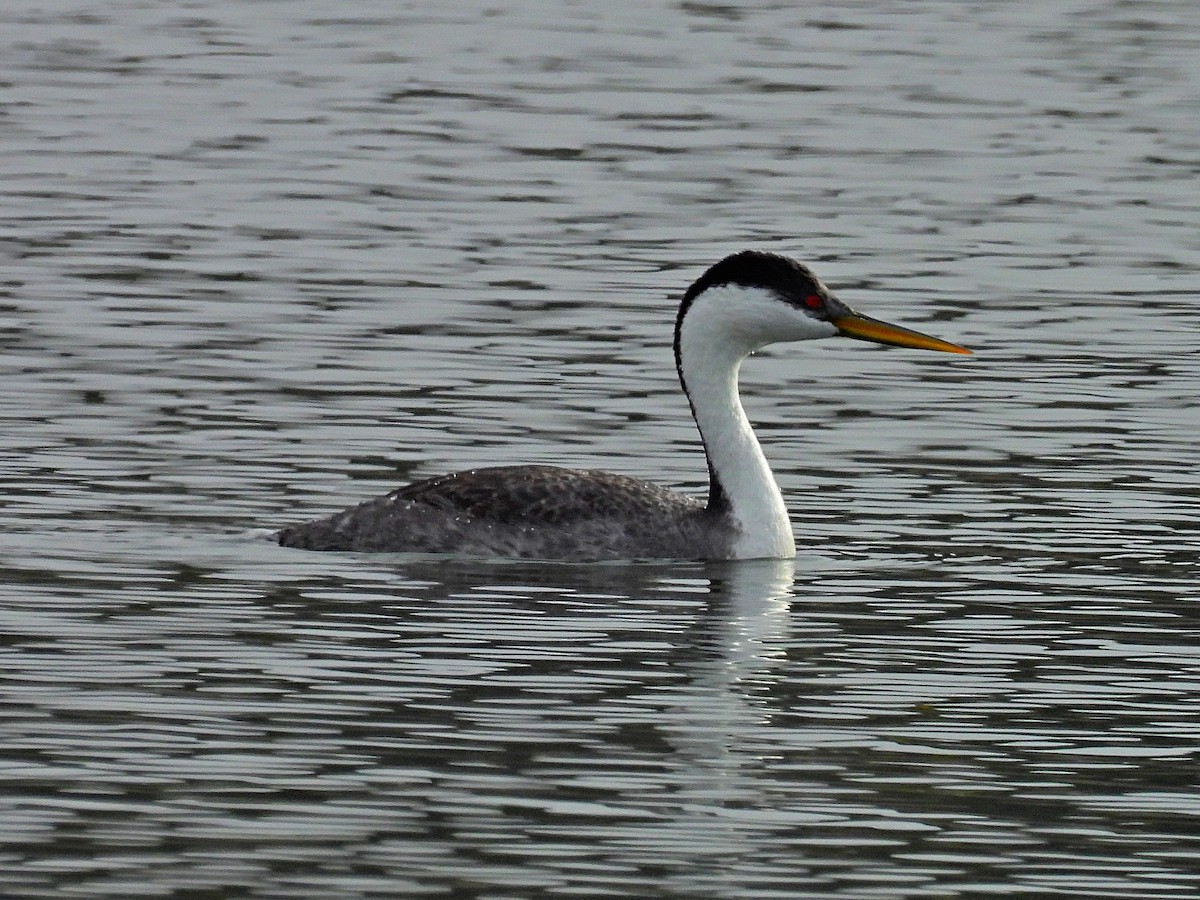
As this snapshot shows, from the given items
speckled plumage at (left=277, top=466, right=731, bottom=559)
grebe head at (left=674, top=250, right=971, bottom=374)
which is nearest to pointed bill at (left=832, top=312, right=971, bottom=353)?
grebe head at (left=674, top=250, right=971, bottom=374)

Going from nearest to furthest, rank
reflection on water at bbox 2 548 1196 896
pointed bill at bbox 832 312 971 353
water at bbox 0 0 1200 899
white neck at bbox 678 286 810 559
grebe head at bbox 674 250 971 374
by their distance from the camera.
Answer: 1. reflection on water at bbox 2 548 1196 896
2. water at bbox 0 0 1200 899
3. white neck at bbox 678 286 810 559
4. grebe head at bbox 674 250 971 374
5. pointed bill at bbox 832 312 971 353

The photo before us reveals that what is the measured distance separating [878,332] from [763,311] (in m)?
0.62

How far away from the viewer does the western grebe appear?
51.2 ft

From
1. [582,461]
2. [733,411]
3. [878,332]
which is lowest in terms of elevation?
[582,461]

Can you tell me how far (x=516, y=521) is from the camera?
1569 cm

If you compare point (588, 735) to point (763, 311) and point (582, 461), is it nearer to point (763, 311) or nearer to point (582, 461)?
point (763, 311)

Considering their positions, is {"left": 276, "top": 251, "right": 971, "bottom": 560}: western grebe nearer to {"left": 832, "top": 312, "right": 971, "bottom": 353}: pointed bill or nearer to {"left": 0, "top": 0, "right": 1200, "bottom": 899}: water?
{"left": 832, "top": 312, "right": 971, "bottom": 353}: pointed bill

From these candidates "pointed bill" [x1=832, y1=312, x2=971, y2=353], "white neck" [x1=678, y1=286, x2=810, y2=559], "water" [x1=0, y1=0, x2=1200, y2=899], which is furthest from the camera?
"pointed bill" [x1=832, y1=312, x2=971, y2=353]

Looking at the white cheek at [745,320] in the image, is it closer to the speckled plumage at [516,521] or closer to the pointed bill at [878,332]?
the pointed bill at [878,332]

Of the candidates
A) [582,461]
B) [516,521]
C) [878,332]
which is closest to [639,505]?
[516,521]

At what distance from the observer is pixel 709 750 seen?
11594 millimetres

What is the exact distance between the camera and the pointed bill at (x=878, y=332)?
16359mm

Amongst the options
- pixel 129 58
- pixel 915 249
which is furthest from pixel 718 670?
pixel 129 58

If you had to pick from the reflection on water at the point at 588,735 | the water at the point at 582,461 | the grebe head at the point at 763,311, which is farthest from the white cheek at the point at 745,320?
the reflection on water at the point at 588,735
